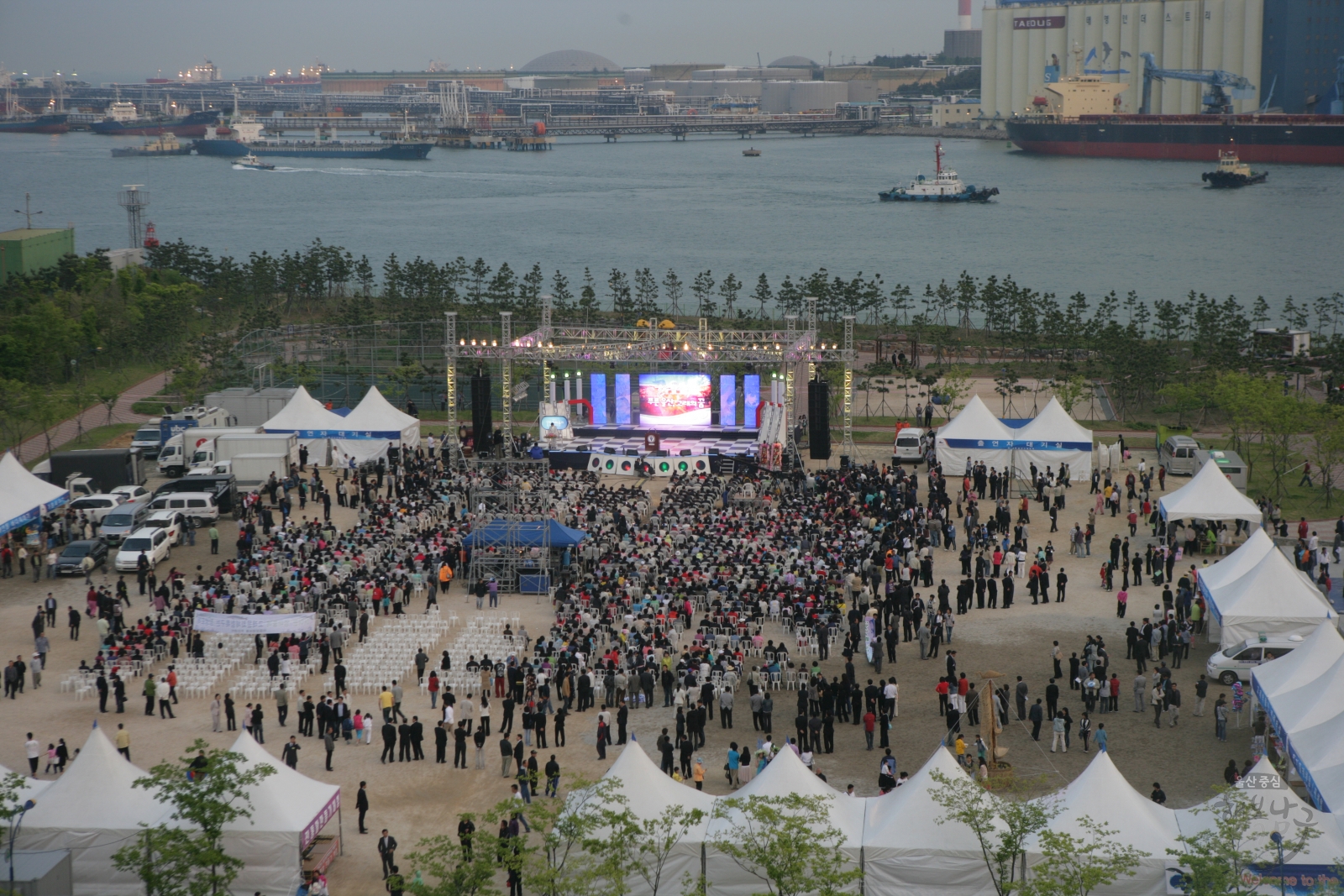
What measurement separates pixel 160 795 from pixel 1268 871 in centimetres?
1171

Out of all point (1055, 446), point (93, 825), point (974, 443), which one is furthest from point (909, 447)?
point (93, 825)

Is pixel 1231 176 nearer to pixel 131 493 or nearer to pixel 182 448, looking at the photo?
pixel 182 448

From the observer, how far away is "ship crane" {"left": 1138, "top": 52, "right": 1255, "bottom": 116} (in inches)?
5960

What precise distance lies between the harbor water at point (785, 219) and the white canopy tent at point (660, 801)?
77711 mm

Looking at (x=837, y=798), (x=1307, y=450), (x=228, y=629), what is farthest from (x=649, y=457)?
(x=837, y=798)

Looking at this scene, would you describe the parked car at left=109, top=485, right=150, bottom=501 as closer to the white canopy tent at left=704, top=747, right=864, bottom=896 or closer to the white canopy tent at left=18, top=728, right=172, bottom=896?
the white canopy tent at left=18, top=728, right=172, bottom=896

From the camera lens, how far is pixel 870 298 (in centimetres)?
5691

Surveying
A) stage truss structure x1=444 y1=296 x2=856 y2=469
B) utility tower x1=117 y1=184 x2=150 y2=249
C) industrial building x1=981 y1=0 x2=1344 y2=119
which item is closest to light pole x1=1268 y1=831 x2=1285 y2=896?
stage truss structure x1=444 y1=296 x2=856 y2=469

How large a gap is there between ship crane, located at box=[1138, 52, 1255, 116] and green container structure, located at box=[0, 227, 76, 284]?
12635 centimetres

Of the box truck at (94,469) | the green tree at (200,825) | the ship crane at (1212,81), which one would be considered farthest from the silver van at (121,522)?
the ship crane at (1212,81)

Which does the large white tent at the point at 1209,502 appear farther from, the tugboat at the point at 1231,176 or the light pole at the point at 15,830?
the tugboat at the point at 1231,176

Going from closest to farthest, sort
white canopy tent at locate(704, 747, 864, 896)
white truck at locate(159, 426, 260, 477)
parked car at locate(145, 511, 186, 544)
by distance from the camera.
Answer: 1. white canopy tent at locate(704, 747, 864, 896)
2. parked car at locate(145, 511, 186, 544)
3. white truck at locate(159, 426, 260, 477)

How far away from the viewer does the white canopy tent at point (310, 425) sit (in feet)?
119

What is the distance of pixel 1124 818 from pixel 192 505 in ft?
75.1
